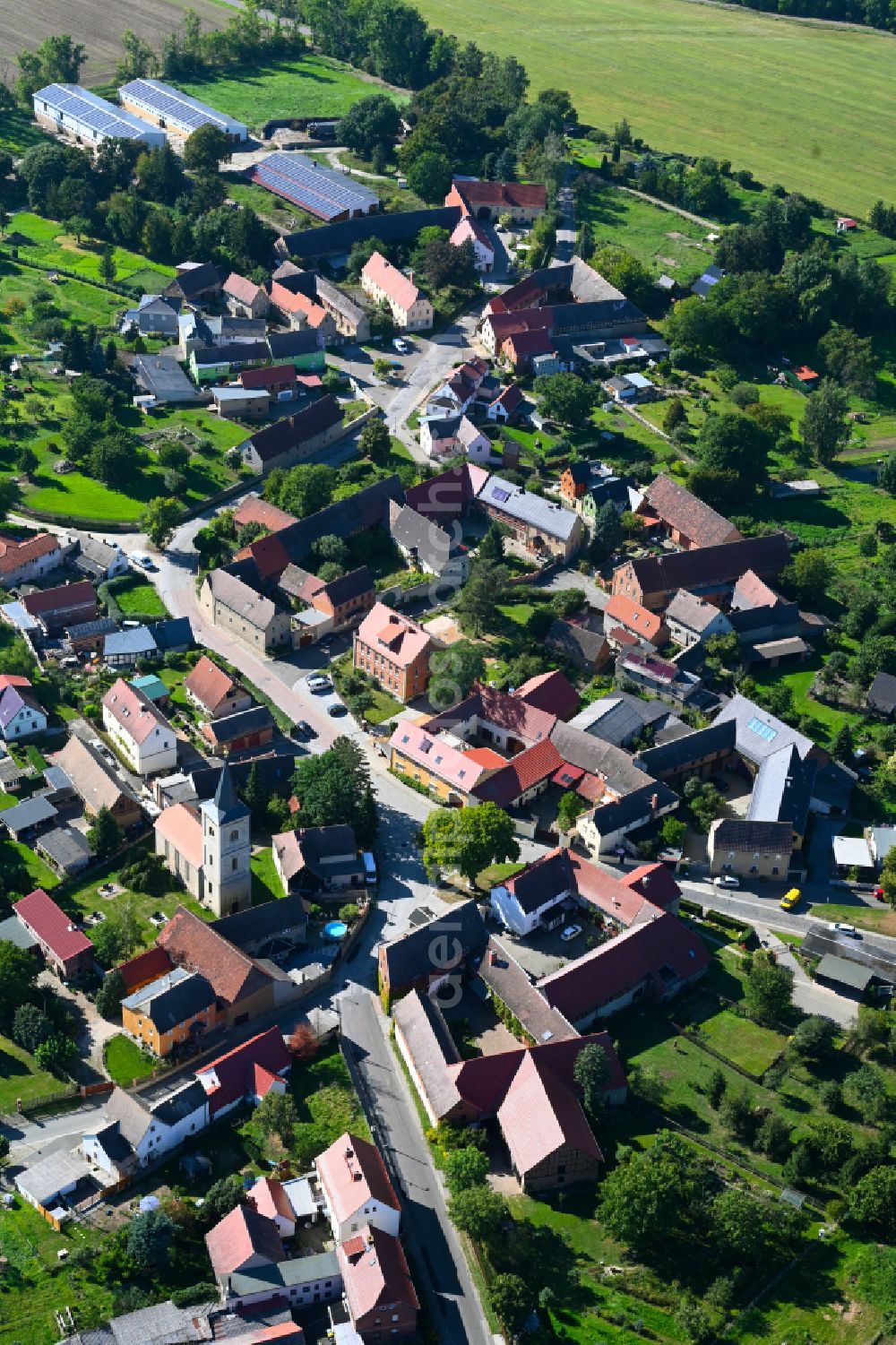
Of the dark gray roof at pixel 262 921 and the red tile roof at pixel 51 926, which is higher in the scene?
the dark gray roof at pixel 262 921

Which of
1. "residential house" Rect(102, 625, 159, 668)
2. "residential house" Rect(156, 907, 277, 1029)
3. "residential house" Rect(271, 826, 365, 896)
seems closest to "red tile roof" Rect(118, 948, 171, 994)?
"residential house" Rect(156, 907, 277, 1029)

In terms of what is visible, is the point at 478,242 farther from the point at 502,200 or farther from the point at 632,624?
the point at 632,624

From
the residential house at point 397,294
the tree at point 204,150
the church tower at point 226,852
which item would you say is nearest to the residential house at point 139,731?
the church tower at point 226,852

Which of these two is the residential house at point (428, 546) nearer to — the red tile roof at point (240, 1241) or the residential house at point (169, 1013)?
the residential house at point (169, 1013)

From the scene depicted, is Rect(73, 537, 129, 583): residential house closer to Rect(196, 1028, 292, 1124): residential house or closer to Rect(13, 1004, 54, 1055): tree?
Rect(13, 1004, 54, 1055): tree

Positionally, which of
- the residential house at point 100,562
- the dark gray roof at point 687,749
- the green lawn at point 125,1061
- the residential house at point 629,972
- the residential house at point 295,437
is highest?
the residential house at point 295,437

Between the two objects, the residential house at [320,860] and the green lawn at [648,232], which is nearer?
the residential house at [320,860]
